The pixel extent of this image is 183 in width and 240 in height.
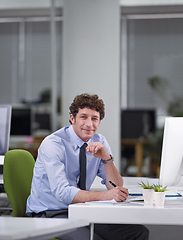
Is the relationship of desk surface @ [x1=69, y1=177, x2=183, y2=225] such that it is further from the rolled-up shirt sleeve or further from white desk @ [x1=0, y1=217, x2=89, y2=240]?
Answer: the rolled-up shirt sleeve

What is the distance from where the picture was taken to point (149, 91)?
21.1ft

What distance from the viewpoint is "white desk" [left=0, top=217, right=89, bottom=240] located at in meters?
1.22

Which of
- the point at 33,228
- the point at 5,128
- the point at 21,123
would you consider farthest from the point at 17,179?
the point at 21,123

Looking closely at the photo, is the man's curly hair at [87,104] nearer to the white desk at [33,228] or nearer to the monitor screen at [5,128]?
the white desk at [33,228]

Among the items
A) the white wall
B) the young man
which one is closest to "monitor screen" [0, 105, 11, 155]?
the young man

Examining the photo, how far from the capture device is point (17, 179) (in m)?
2.27

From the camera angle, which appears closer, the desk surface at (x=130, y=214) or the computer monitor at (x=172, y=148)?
the desk surface at (x=130, y=214)

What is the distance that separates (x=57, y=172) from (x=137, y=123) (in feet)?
14.2

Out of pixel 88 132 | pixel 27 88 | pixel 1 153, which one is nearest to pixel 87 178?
pixel 88 132

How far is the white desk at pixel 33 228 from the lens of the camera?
1.22 metres

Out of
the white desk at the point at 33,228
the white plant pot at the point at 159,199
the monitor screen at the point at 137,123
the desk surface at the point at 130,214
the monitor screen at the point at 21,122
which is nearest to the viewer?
the white desk at the point at 33,228

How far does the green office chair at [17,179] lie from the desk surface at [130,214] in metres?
0.68

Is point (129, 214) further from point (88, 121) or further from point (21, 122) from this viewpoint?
point (21, 122)

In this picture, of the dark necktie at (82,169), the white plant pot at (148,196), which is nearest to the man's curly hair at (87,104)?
the dark necktie at (82,169)
